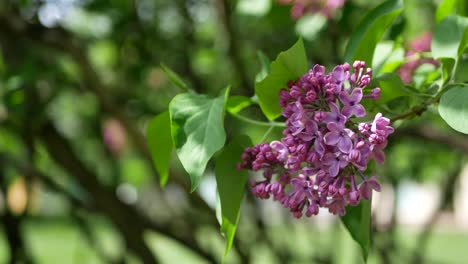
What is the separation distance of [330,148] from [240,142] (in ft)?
0.57

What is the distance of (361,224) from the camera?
0.99 m

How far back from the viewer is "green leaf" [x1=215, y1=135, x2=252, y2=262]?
A: 0.91 metres

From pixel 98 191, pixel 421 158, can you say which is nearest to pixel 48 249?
pixel 421 158

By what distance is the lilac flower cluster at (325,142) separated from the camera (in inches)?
31.9

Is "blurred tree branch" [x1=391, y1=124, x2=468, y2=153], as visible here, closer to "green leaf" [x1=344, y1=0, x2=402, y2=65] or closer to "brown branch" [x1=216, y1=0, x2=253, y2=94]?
Answer: "brown branch" [x1=216, y1=0, x2=253, y2=94]

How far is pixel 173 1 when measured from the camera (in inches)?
128

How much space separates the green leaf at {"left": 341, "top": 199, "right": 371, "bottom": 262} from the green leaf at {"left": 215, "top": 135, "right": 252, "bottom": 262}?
178mm

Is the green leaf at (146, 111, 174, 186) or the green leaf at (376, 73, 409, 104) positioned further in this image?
the green leaf at (146, 111, 174, 186)

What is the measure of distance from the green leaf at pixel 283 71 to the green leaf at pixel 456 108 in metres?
0.18

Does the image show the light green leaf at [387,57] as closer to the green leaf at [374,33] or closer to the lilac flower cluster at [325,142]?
the green leaf at [374,33]

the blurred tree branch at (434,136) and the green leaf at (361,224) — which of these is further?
the blurred tree branch at (434,136)

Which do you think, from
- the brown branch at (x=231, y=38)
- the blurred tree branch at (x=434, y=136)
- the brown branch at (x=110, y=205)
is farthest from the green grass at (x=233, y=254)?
the brown branch at (x=231, y=38)

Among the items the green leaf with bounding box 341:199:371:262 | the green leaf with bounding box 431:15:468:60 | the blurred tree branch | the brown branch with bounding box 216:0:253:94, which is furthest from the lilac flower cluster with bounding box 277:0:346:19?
the blurred tree branch

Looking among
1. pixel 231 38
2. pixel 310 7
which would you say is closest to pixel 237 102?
pixel 310 7
